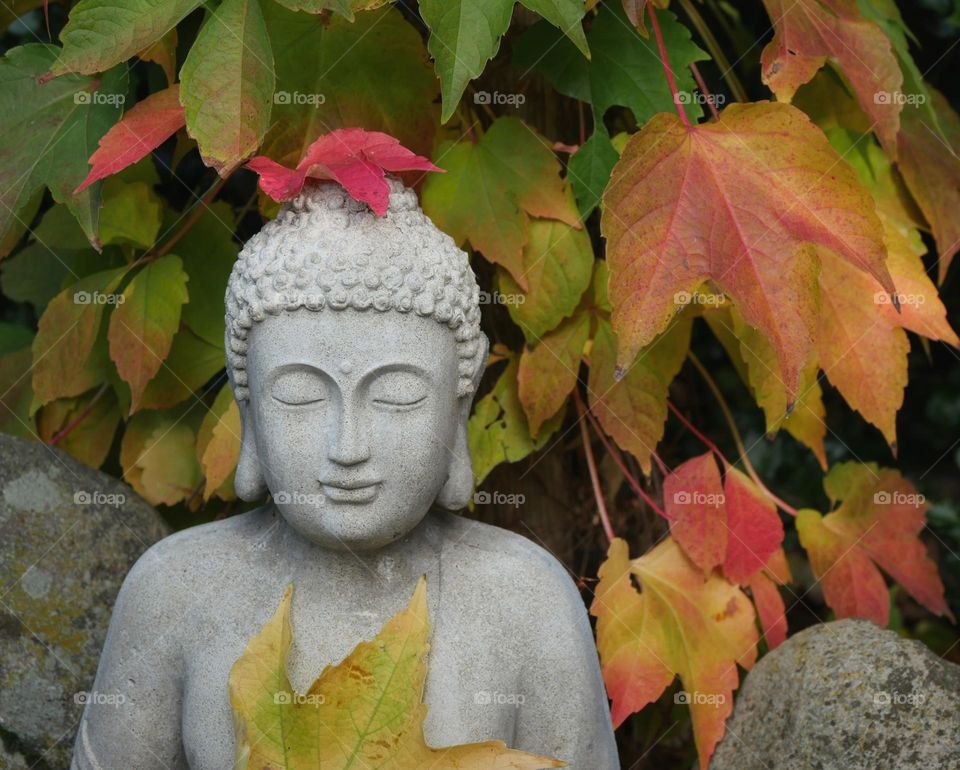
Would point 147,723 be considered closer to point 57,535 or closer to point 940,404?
point 57,535

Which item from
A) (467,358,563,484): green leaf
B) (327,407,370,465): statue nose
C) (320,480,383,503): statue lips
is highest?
(327,407,370,465): statue nose

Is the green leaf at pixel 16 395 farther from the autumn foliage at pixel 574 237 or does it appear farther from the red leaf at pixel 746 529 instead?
the red leaf at pixel 746 529

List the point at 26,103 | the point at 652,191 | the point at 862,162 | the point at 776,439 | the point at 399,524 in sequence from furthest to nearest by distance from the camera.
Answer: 1. the point at 776,439
2. the point at 862,162
3. the point at 26,103
4. the point at 652,191
5. the point at 399,524

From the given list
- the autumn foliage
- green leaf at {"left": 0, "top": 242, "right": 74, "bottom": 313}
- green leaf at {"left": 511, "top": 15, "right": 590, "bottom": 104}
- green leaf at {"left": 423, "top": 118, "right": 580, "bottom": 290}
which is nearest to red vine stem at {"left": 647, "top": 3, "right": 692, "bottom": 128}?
the autumn foliage

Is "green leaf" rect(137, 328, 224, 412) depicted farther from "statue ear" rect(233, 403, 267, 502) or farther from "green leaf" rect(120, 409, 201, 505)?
"statue ear" rect(233, 403, 267, 502)

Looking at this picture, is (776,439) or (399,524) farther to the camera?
(776,439)

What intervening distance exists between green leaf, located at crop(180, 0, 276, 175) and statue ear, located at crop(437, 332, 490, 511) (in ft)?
1.66

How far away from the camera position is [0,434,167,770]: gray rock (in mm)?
2789

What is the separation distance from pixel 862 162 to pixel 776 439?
1.36 meters

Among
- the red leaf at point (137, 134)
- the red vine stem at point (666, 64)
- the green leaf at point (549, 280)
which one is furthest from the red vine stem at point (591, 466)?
the red leaf at point (137, 134)

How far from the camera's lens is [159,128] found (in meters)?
2.43

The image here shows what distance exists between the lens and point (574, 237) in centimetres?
275

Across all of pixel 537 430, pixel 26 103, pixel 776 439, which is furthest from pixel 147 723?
pixel 776 439

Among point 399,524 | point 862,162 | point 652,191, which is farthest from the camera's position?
point 862,162
